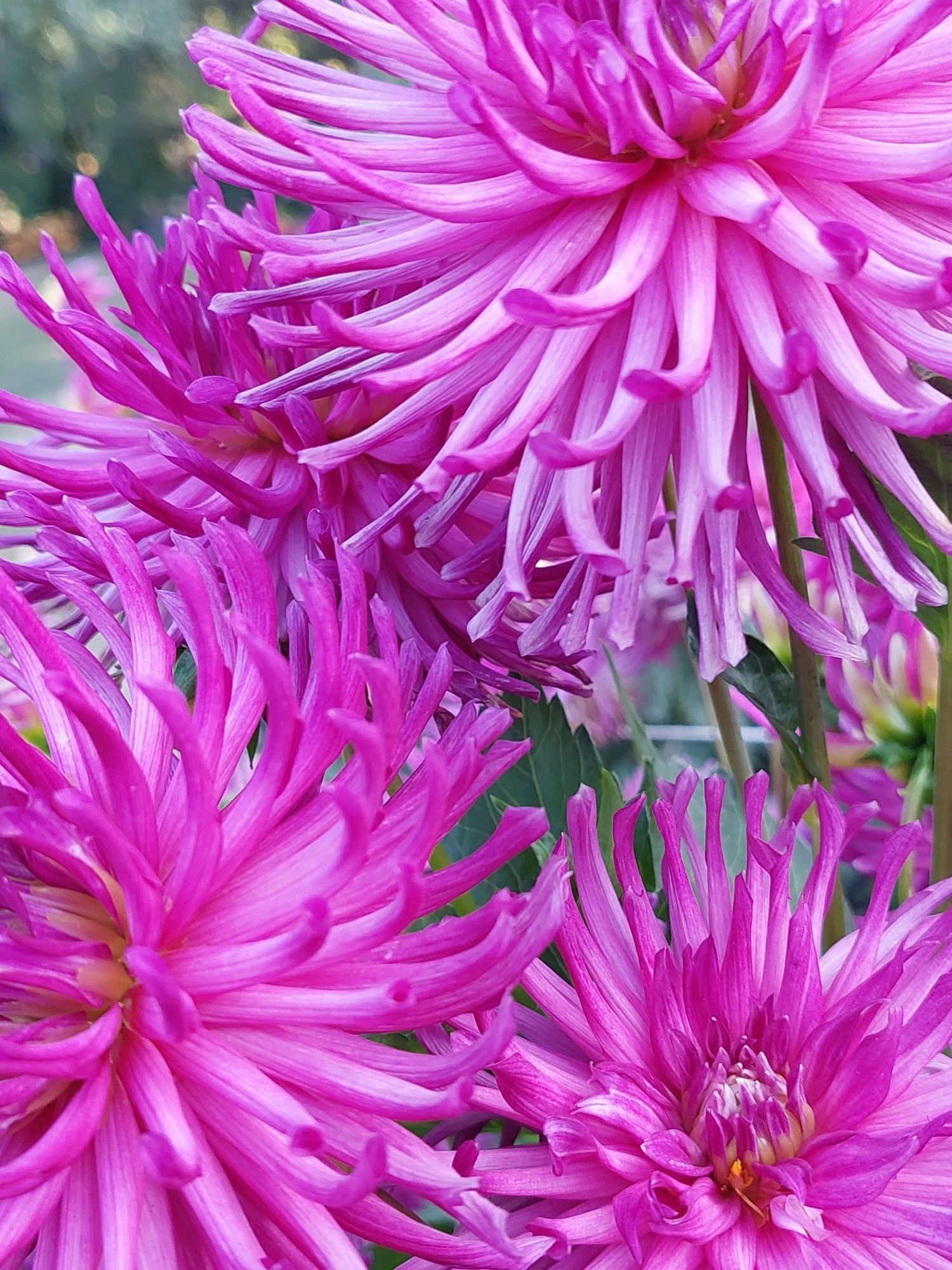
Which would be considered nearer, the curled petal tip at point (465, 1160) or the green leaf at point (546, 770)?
the curled petal tip at point (465, 1160)

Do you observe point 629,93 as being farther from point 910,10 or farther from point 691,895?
point 691,895

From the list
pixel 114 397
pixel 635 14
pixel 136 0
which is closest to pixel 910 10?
pixel 635 14

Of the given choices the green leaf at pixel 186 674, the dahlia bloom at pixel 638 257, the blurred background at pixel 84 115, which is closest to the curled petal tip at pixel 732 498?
the dahlia bloom at pixel 638 257

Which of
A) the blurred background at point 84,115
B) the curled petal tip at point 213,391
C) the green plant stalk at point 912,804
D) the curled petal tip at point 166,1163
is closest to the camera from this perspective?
the curled petal tip at point 166,1163

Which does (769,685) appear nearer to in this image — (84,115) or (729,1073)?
(729,1073)

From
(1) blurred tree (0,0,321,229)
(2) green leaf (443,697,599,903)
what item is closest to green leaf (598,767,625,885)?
(2) green leaf (443,697,599,903)

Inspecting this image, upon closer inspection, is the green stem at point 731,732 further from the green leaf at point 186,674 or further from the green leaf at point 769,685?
the green leaf at point 186,674

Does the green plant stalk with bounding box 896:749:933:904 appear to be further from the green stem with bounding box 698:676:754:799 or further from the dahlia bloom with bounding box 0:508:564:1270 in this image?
the dahlia bloom with bounding box 0:508:564:1270
